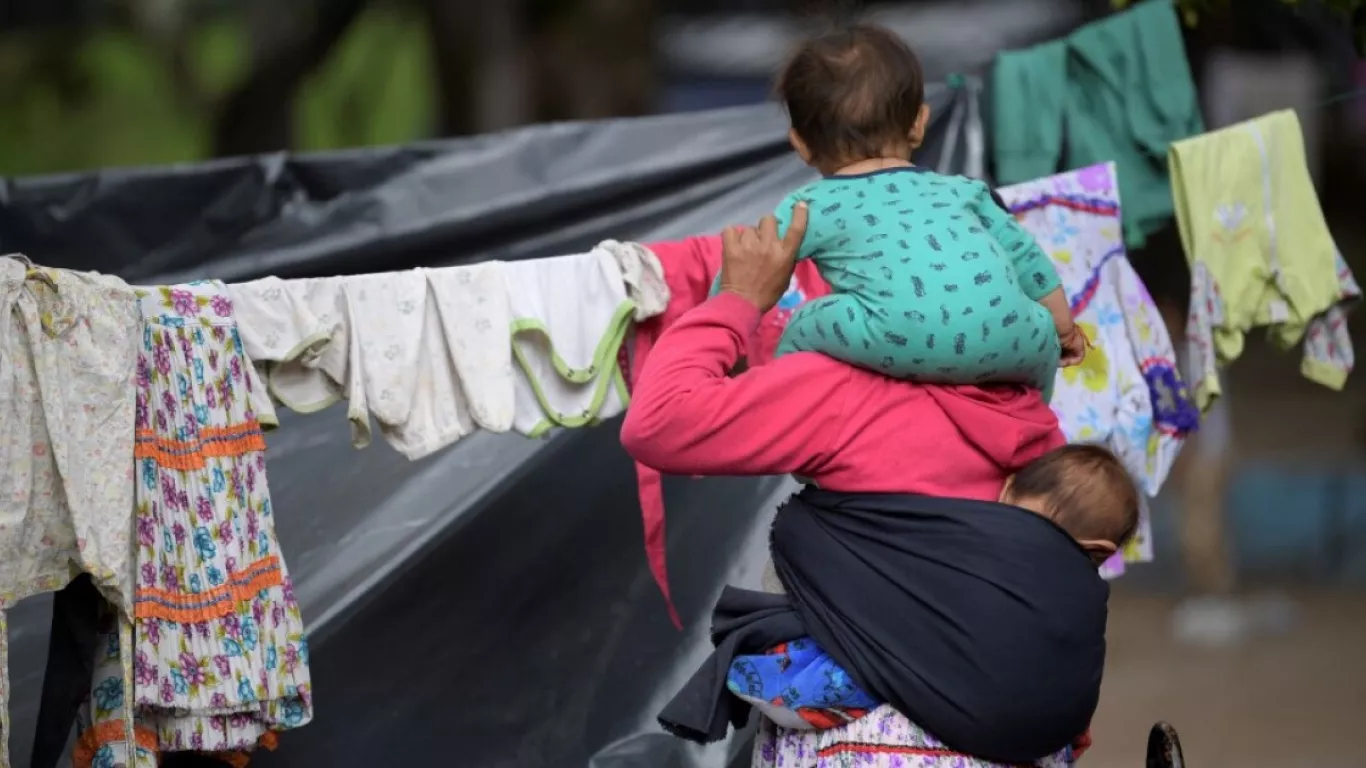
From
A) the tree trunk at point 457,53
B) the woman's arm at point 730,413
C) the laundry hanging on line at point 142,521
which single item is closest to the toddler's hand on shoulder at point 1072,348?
the woman's arm at point 730,413

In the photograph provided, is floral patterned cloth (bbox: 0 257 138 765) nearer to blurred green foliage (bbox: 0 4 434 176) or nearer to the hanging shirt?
the hanging shirt

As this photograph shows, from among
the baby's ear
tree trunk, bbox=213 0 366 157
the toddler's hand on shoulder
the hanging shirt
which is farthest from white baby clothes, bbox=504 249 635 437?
tree trunk, bbox=213 0 366 157

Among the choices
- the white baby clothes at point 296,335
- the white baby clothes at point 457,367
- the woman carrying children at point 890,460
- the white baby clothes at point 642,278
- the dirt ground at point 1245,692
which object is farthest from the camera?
the dirt ground at point 1245,692

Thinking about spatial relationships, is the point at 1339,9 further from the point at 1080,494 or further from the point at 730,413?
the point at 730,413

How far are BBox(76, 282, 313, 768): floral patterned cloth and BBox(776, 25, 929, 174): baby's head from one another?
0.91 meters

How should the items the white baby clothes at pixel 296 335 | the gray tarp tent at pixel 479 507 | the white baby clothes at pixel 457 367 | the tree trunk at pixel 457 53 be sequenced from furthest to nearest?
the tree trunk at pixel 457 53 → the gray tarp tent at pixel 479 507 → the white baby clothes at pixel 457 367 → the white baby clothes at pixel 296 335

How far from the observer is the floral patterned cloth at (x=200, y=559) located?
2.36 m

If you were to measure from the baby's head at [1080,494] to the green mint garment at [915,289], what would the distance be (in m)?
0.13

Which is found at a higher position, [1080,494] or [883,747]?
[1080,494]

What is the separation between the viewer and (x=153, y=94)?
11984 millimetres

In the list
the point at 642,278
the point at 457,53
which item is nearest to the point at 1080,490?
the point at 642,278

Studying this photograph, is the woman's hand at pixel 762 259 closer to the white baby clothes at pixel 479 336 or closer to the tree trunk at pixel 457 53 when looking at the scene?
the white baby clothes at pixel 479 336

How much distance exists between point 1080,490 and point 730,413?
48 centimetres

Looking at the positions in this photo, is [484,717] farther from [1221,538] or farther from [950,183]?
[1221,538]
